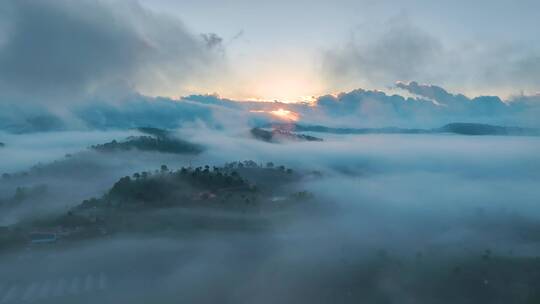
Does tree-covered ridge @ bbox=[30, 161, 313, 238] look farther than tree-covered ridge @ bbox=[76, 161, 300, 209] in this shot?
No

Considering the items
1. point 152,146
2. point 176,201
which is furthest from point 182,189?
point 152,146

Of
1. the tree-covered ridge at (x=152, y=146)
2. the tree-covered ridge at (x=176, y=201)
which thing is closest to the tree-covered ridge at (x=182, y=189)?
the tree-covered ridge at (x=176, y=201)

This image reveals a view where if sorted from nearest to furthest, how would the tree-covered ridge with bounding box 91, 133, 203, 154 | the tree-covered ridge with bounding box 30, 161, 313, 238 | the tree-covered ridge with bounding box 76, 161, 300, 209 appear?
the tree-covered ridge with bounding box 30, 161, 313, 238 → the tree-covered ridge with bounding box 76, 161, 300, 209 → the tree-covered ridge with bounding box 91, 133, 203, 154

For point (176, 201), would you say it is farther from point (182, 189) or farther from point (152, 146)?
point (152, 146)

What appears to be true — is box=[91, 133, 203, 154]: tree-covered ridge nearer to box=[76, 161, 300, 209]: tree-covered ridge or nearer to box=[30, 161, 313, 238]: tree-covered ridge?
box=[76, 161, 300, 209]: tree-covered ridge

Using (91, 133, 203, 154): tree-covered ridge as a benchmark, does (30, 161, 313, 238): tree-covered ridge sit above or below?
below

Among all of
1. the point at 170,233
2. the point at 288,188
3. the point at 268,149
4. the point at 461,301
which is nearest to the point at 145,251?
the point at 170,233

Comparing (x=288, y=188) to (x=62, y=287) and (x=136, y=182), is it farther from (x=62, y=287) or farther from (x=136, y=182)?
(x=62, y=287)

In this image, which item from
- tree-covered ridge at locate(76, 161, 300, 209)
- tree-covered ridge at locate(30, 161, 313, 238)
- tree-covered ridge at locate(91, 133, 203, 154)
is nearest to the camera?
tree-covered ridge at locate(30, 161, 313, 238)

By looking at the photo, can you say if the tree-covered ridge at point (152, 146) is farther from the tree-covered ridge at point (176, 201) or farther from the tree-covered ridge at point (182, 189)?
the tree-covered ridge at point (176, 201)

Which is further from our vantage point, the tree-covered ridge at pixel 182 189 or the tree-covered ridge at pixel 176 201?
the tree-covered ridge at pixel 182 189

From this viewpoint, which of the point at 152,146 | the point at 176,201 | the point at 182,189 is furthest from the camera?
the point at 152,146

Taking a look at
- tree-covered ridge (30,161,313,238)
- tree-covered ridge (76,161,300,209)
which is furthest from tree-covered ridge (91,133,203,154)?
tree-covered ridge (30,161,313,238)
